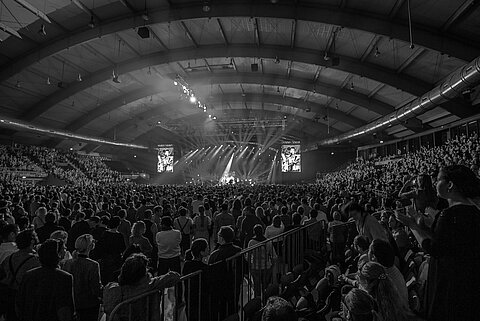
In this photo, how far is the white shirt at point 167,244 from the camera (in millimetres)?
5551

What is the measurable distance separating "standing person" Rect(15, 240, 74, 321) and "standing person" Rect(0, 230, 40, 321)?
682 mm

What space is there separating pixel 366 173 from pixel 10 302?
28250 millimetres

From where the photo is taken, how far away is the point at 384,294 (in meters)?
2.46

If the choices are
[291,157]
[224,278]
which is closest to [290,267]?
[224,278]

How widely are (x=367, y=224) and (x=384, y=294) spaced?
81.6 inches

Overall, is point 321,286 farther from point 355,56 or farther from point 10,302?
point 355,56

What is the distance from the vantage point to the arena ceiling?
13.1 meters

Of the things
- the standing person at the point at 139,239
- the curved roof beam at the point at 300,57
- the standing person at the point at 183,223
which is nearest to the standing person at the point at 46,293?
the standing person at the point at 139,239

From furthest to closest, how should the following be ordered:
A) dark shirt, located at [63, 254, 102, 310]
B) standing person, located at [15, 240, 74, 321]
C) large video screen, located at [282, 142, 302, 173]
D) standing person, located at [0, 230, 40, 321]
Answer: large video screen, located at [282, 142, 302, 173]
dark shirt, located at [63, 254, 102, 310]
standing person, located at [0, 230, 40, 321]
standing person, located at [15, 240, 74, 321]

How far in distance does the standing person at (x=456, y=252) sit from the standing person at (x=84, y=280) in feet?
11.7

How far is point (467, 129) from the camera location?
19938mm

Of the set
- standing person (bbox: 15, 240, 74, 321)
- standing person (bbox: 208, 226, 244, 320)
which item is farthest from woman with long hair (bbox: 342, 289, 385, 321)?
standing person (bbox: 15, 240, 74, 321)

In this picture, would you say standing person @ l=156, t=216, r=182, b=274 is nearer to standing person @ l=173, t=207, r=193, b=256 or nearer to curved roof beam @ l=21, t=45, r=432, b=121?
standing person @ l=173, t=207, r=193, b=256

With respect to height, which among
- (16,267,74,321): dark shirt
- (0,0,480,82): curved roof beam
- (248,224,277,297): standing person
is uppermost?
(0,0,480,82): curved roof beam
